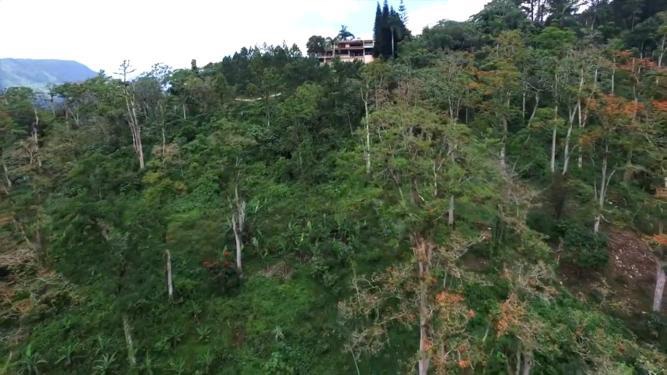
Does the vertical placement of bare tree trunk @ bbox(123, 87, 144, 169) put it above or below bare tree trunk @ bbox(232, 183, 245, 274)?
above

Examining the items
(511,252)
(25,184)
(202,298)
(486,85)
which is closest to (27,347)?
(202,298)

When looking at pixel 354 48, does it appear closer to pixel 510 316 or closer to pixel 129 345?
pixel 129 345

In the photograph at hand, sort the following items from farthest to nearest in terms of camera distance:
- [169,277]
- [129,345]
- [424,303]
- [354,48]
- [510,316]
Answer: [354,48] < [169,277] < [129,345] < [424,303] < [510,316]

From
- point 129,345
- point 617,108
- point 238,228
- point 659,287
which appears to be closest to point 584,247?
point 659,287

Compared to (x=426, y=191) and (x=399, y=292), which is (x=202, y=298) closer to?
(x=399, y=292)

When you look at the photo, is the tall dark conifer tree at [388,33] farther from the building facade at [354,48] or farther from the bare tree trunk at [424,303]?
the bare tree trunk at [424,303]

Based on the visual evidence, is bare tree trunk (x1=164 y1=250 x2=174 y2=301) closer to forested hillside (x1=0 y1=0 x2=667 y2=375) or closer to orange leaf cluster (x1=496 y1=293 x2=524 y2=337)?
forested hillside (x1=0 y1=0 x2=667 y2=375)

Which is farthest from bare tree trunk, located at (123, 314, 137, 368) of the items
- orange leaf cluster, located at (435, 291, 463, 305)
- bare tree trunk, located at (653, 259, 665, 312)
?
bare tree trunk, located at (653, 259, 665, 312)

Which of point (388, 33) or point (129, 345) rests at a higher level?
point (388, 33)
